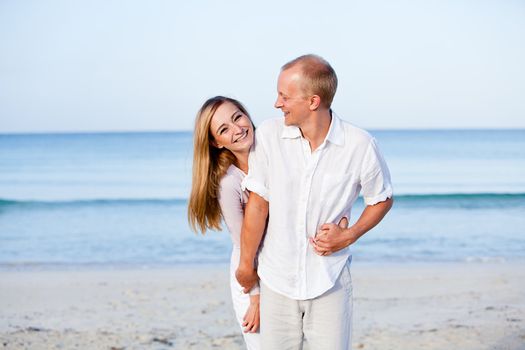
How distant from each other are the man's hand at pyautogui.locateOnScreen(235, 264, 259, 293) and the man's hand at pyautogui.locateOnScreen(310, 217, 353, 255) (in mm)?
337

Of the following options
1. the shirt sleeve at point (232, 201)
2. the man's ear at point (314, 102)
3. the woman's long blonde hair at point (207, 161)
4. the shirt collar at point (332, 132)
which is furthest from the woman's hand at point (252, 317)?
→ the man's ear at point (314, 102)

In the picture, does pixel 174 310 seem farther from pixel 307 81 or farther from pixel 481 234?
pixel 481 234

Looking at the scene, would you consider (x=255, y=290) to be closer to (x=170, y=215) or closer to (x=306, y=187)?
(x=306, y=187)

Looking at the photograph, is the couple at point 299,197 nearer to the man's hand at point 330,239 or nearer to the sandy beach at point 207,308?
the man's hand at point 330,239

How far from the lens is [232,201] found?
2.93 meters

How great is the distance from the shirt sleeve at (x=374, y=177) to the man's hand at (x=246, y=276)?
0.58 meters

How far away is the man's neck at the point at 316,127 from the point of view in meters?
2.65

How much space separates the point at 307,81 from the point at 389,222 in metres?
12.0

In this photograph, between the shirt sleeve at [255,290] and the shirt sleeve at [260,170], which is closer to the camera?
the shirt sleeve at [260,170]

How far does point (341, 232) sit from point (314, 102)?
1.75 feet

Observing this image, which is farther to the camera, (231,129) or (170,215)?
(170,215)

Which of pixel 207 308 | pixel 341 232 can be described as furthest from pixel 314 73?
pixel 207 308

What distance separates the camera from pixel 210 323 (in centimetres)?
632

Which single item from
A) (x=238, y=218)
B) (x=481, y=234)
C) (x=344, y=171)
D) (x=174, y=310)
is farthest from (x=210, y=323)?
(x=481, y=234)
